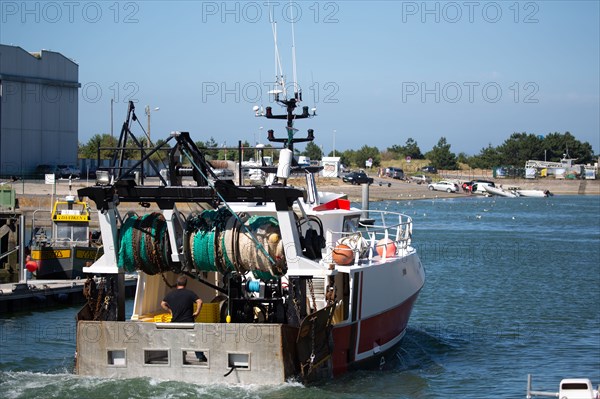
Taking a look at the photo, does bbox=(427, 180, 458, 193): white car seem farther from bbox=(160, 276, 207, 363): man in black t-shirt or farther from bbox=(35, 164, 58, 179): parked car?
bbox=(160, 276, 207, 363): man in black t-shirt

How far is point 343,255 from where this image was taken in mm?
16297

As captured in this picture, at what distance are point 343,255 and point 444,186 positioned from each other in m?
91.7

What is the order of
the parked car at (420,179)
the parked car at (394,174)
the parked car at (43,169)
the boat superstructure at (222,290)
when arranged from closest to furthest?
1. the boat superstructure at (222,290)
2. the parked car at (43,169)
3. the parked car at (420,179)
4. the parked car at (394,174)

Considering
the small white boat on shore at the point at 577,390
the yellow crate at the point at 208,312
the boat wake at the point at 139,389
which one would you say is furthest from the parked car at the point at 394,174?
the small white boat on shore at the point at 577,390

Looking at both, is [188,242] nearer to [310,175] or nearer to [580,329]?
[310,175]

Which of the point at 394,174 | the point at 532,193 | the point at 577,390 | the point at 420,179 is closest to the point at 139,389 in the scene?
the point at 577,390

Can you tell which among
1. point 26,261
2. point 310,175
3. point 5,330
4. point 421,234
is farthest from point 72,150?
point 310,175

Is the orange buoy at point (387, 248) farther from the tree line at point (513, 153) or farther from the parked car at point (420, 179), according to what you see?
the tree line at point (513, 153)

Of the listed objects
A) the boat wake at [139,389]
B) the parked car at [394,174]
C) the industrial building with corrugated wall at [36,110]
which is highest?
the industrial building with corrugated wall at [36,110]

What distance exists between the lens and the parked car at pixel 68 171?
66812 millimetres

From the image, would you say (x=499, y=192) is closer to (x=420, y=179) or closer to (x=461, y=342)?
(x=420, y=179)

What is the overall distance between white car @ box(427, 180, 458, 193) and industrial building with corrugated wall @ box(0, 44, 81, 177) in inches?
1807

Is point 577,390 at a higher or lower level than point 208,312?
lower

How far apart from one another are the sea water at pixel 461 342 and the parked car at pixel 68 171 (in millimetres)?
30798
